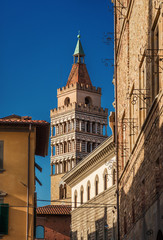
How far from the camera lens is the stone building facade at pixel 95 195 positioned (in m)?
52.0

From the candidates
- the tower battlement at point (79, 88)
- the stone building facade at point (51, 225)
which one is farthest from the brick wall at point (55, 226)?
the tower battlement at point (79, 88)

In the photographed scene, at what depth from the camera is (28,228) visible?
35344mm

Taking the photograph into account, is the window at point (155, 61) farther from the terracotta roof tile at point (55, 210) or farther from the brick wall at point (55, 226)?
the brick wall at point (55, 226)

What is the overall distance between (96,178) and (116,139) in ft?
82.4

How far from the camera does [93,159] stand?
5738 centimetres

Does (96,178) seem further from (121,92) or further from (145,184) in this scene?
(145,184)

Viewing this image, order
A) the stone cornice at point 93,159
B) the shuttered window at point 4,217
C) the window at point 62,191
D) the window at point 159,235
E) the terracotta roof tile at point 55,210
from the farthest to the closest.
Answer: the window at point 62,191 → the terracotta roof tile at point 55,210 → the stone cornice at point 93,159 → the shuttered window at point 4,217 → the window at point 159,235

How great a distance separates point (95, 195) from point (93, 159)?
2940 mm

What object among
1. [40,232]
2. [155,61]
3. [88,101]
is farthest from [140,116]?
[88,101]

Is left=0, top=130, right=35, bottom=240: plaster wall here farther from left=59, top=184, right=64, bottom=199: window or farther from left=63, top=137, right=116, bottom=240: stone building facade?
left=59, top=184, right=64, bottom=199: window

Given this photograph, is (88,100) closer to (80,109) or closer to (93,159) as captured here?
(80,109)

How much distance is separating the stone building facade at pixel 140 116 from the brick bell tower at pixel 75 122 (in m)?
81.3

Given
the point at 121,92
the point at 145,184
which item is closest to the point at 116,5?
the point at 121,92

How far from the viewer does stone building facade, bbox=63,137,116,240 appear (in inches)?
2048
